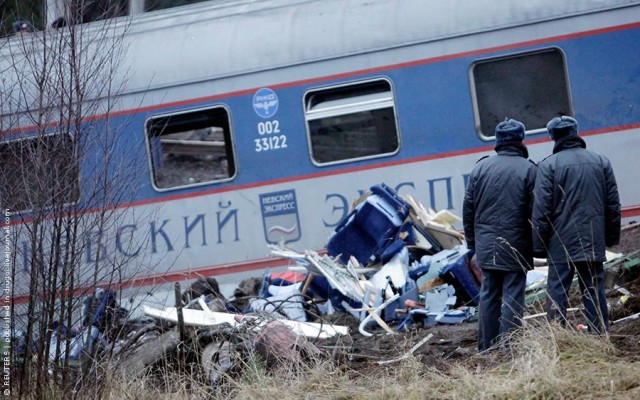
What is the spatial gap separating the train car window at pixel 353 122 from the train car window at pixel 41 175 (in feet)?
13.9

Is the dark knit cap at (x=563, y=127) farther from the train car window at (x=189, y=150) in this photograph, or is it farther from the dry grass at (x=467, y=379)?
the train car window at (x=189, y=150)

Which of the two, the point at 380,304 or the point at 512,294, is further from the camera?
the point at 380,304

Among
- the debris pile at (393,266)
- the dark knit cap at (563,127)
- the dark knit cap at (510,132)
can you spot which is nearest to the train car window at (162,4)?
the debris pile at (393,266)

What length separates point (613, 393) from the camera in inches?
228

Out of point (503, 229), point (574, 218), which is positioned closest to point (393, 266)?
point (503, 229)

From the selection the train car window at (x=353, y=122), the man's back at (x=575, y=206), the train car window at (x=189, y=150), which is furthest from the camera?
the train car window at (x=189, y=150)

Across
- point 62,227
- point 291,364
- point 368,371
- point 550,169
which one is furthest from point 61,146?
point 550,169

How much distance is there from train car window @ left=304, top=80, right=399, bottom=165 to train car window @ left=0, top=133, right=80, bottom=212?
13.9ft

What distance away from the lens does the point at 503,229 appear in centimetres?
763

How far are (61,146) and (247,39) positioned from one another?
4.65m

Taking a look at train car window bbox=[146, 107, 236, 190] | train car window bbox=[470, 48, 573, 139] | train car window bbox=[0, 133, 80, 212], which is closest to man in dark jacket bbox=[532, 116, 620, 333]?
train car window bbox=[470, 48, 573, 139]

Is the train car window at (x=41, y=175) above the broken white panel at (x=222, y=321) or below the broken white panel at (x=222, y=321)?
above

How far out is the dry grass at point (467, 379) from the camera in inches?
235

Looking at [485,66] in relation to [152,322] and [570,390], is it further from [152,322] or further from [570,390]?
[570,390]
